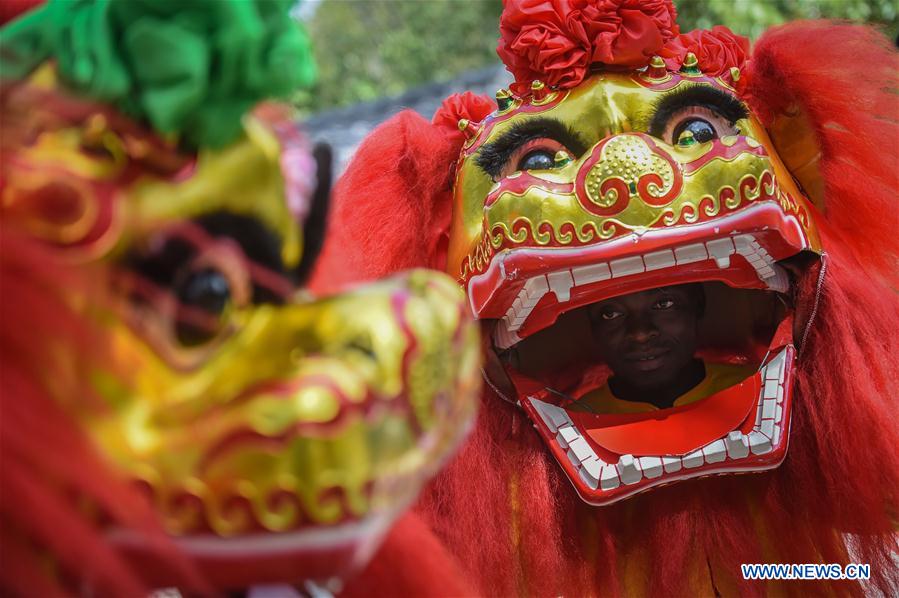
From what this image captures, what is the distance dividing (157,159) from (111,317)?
5.4 inches

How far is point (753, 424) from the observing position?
1.63 m

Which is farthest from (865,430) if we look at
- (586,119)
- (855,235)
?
(586,119)

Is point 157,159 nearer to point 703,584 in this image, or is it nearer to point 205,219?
point 205,219

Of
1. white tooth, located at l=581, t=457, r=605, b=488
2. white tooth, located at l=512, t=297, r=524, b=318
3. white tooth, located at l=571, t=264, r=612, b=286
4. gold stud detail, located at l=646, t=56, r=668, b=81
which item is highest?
gold stud detail, located at l=646, t=56, r=668, b=81

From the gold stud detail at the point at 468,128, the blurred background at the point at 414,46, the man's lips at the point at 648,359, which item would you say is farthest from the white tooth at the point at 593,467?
the blurred background at the point at 414,46

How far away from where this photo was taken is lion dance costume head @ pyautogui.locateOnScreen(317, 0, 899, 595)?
154cm

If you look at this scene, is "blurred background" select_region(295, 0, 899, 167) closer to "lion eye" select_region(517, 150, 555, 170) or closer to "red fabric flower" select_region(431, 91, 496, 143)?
"red fabric flower" select_region(431, 91, 496, 143)

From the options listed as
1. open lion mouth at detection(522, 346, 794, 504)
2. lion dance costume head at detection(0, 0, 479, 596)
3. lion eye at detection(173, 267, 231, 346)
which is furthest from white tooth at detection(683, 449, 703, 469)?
lion eye at detection(173, 267, 231, 346)

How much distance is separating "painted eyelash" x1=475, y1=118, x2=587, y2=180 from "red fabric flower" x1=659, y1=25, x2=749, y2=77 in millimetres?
204

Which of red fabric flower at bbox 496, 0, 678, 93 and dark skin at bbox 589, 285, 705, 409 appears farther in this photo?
dark skin at bbox 589, 285, 705, 409

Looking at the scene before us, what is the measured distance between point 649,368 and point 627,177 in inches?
16.0

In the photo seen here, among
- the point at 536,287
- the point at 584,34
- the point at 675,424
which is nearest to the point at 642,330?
the point at 675,424

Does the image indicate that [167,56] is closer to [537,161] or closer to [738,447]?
[537,161]

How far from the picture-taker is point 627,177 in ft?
4.96
